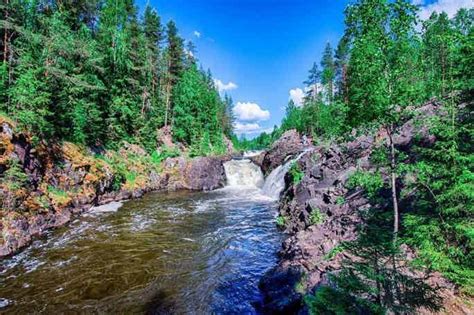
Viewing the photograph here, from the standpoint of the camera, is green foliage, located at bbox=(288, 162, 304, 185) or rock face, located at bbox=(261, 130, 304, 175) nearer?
green foliage, located at bbox=(288, 162, 304, 185)

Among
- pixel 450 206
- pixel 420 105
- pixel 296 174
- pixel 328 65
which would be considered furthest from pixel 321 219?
pixel 328 65

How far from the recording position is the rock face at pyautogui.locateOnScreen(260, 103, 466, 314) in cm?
604

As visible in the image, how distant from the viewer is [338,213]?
9.03 metres

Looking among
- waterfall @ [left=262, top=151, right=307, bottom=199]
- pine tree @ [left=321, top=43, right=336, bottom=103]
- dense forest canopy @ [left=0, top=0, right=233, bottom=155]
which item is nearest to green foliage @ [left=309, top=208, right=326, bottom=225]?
waterfall @ [left=262, top=151, right=307, bottom=199]

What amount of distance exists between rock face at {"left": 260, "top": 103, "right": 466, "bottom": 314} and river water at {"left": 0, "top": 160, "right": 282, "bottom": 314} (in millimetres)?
811

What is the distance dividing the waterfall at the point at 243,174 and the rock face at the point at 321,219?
12.3 meters

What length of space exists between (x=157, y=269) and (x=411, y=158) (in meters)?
8.83

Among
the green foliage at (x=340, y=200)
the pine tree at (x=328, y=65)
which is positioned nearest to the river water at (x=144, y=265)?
the green foliage at (x=340, y=200)

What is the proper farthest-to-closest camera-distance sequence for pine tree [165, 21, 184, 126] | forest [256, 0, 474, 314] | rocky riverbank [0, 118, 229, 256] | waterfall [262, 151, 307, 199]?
pine tree [165, 21, 184, 126]
waterfall [262, 151, 307, 199]
rocky riverbank [0, 118, 229, 256]
forest [256, 0, 474, 314]

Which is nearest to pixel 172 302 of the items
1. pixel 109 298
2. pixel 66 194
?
pixel 109 298

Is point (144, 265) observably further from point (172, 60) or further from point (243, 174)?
point (172, 60)

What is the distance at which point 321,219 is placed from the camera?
949 centimetres

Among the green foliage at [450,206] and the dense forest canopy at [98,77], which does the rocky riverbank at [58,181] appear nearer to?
the dense forest canopy at [98,77]

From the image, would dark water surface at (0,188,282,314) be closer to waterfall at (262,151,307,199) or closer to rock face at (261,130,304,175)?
waterfall at (262,151,307,199)
